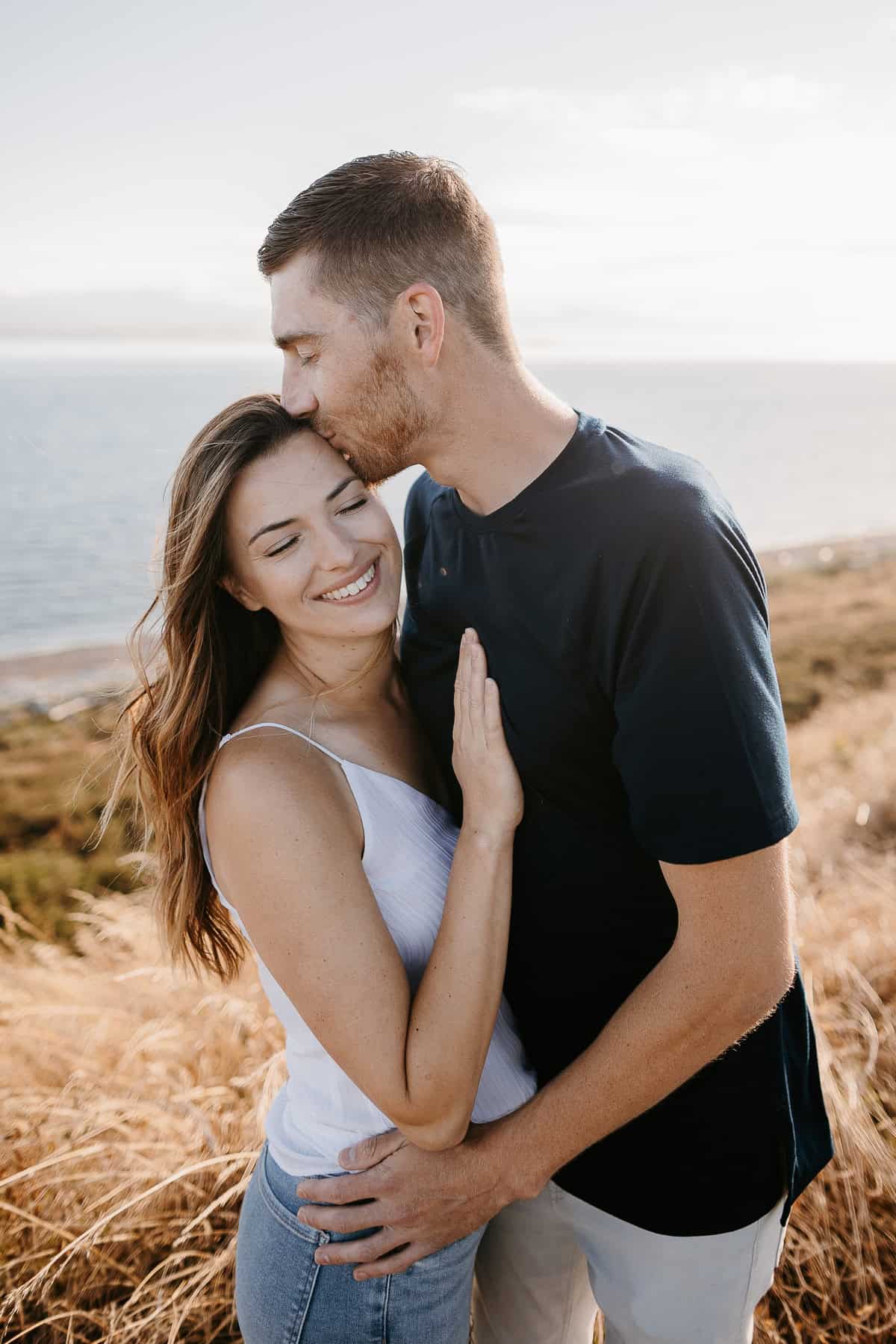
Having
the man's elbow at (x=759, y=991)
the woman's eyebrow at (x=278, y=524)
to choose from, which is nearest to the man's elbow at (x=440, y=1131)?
the man's elbow at (x=759, y=991)

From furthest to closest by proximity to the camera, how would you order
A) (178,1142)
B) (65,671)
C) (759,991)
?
(65,671) < (178,1142) < (759,991)

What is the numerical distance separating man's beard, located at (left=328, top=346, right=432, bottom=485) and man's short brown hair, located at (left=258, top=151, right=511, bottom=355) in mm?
117

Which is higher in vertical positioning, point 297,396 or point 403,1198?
point 297,396

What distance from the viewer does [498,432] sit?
2.02 meters

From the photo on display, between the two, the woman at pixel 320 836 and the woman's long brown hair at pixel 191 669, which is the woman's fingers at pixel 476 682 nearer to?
the woman at pixel 320 836

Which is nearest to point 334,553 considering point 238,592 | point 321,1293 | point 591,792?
point 238,592

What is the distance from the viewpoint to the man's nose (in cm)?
219

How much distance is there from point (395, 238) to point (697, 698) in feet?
3.88

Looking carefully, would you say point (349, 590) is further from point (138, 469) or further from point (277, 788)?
point (138, 469)

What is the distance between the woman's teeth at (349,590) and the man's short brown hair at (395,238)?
60 centimetres

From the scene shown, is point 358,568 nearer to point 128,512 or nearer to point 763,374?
point 128,512

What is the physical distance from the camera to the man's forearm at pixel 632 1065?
1.78 metres

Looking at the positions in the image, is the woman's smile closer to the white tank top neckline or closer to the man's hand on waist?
the white tank top neckline

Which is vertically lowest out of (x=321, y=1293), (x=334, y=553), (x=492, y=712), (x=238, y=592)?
(x=321, y=1293)
